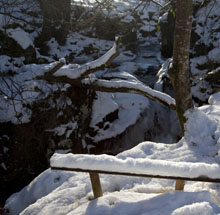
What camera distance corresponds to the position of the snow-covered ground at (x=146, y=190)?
211cm

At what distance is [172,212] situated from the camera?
1922 mm

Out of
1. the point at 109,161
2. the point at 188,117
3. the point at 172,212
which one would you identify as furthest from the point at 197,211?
the point at 188,117

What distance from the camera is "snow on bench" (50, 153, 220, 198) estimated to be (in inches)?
82.9

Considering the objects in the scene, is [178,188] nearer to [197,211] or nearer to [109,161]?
[197,211]

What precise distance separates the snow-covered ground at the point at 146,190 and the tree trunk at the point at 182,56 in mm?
253

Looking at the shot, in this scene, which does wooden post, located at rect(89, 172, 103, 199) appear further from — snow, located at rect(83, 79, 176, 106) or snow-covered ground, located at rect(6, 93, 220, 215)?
snow, located at rect(83, 79, 176, 106)

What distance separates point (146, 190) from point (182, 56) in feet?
8.09

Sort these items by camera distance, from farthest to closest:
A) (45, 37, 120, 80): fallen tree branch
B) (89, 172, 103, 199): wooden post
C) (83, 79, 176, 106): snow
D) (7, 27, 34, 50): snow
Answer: (7, 27, 34, 50): snow → (45, 37, 120, 80): fallen tree branch → (83, 79, 176, 106): snow → (89, 172, 103, 199): wooden post

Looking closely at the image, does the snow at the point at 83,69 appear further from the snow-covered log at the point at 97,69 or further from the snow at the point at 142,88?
the snow at the point at 142,88

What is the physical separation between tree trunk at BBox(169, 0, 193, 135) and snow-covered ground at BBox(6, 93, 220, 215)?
0.83 feet

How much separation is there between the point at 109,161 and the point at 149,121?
6794 millimetres

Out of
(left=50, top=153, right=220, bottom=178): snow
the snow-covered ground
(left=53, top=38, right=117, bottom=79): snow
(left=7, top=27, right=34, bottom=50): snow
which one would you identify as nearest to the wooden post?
the snow-covered ground


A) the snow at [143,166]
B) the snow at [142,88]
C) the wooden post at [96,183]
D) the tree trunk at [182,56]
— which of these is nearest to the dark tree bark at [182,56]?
the tree trunk at [182,56]

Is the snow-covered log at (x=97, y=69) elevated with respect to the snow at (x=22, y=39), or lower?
lower
